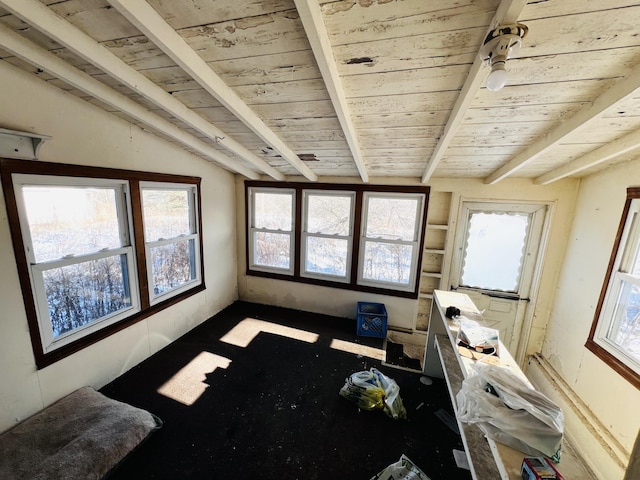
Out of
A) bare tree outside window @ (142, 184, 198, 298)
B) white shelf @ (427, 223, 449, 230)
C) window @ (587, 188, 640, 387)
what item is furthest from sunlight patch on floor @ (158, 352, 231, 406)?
window @ (587, 188, 640, 387)

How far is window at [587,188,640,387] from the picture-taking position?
192 cm

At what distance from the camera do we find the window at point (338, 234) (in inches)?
130

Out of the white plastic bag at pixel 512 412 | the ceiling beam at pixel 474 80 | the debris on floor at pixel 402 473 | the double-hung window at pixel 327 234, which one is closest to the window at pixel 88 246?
the double-hung window at pixel 327 234

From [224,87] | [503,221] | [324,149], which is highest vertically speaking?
[224,87]

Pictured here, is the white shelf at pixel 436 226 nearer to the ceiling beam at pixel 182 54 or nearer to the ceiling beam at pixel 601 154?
the ceiling beam at pixel 601 154

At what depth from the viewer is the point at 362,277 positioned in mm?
3559

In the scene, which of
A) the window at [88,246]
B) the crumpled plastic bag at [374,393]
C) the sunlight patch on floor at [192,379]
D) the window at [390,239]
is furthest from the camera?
the window at [390,239]

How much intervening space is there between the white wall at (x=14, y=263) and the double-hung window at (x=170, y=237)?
0.74ft

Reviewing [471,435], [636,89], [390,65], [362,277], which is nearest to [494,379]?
[471,435]

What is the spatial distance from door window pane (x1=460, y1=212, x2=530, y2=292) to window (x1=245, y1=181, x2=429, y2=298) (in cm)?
62

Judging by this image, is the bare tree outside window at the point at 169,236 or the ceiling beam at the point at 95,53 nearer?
the ceiling beam at the point at 95,53

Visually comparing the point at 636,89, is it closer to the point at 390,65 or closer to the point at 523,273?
the point at 390,65

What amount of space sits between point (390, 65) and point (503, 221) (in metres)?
2.64

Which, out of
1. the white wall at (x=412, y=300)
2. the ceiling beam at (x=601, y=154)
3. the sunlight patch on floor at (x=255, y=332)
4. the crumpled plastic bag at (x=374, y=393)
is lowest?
the sunlight patch on floor at (x=255, y=332)
